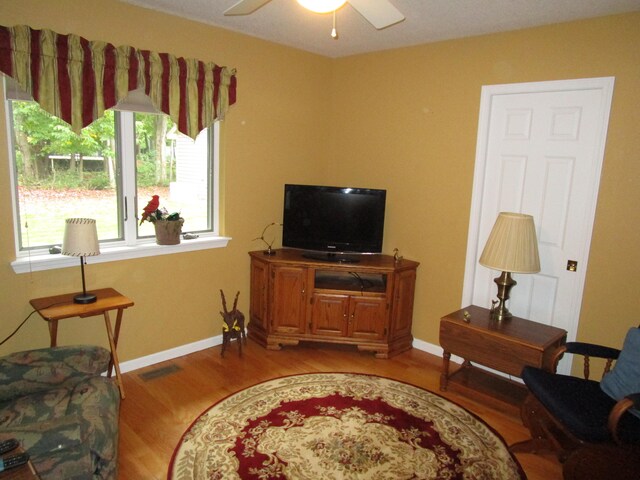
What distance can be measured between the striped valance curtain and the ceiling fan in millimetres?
1282

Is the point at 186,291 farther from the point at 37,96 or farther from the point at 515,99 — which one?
the point at 515,99

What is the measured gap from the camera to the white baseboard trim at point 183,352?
11.4 feet

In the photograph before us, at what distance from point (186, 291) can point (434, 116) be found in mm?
2523

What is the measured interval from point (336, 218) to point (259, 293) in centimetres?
95

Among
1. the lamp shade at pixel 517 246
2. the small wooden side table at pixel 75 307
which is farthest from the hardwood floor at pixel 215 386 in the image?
the lamp shade at pixel 517 246

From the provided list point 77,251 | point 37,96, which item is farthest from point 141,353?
point 37,96

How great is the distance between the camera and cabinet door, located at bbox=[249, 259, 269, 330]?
3912 millimetres

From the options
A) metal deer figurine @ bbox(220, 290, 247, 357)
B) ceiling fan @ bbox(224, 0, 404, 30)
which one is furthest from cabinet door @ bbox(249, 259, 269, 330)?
ceiling fan @ bbox(224, 0, 404, 30)

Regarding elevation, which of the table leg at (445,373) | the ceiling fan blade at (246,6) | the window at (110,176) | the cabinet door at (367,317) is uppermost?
the ceiling fan blade at (246,6)

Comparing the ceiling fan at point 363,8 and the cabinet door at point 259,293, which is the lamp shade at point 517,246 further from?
the cabinet door at point 259,293

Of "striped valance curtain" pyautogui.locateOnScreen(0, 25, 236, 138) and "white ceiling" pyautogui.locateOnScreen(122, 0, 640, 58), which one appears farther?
"white ceiling" pyautogui.locateOnScreen(122, 0, 640, 58)

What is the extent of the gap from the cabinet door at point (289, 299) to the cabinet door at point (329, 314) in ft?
0.33

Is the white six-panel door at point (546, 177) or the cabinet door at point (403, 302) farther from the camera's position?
the cabinet door at point (403, 302)

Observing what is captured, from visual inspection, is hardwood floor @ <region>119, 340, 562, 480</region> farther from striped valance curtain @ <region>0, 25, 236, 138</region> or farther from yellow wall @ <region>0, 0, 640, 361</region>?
striped valance curtain @ <region>0, 25, 236, 138</region>
